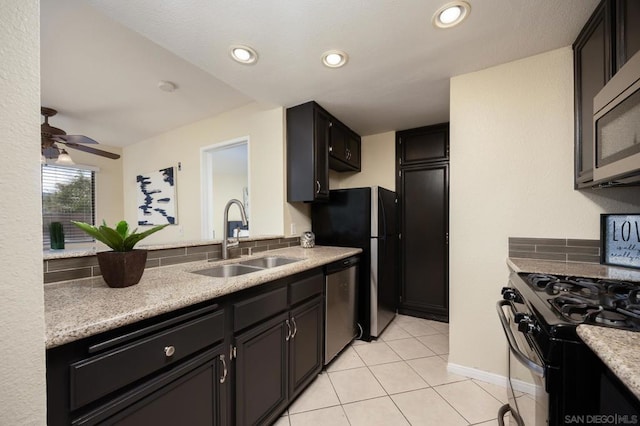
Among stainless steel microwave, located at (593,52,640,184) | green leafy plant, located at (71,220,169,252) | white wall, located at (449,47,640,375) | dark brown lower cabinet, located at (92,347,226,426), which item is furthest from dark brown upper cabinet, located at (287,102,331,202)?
stainless steel microwave, located at (593,52,640,184)

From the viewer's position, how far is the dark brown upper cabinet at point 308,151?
2355 mm

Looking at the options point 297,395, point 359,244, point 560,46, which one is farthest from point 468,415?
point 560,46

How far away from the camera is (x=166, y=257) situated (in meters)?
1.58

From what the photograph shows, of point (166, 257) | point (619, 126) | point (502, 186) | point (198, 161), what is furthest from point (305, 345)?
point (198, 161)

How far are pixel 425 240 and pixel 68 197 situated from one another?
544 cm

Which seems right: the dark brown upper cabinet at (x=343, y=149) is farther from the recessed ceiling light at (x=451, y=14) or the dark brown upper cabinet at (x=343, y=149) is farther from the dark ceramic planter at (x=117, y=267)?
the dark ceramic planter at (x=117, y=267)

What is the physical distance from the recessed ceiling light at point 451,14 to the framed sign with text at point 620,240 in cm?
147

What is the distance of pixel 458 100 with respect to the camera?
1.90 metres

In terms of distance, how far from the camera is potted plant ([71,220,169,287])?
1087mm

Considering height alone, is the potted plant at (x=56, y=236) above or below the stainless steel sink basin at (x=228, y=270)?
above

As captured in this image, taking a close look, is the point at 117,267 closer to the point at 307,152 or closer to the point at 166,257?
the point at 166,257

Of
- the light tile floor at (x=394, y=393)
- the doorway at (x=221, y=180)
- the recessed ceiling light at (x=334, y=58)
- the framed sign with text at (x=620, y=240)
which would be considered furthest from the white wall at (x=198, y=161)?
the framed sign with text at (x=620, y=240)

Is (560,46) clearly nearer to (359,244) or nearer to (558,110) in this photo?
(558,110)

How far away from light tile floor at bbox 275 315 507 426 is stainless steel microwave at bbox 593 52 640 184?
149 cm
